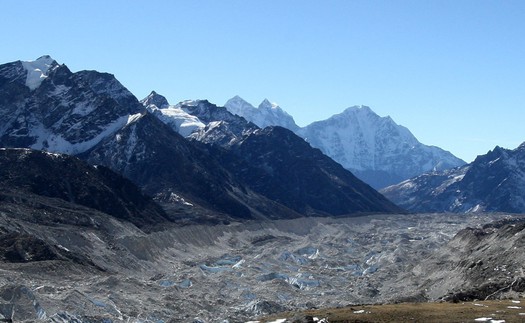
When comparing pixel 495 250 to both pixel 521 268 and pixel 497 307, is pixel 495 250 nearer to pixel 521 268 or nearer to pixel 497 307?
pixel 521 268

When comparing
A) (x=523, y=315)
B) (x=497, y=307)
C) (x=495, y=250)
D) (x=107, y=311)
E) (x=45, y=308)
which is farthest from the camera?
(x=495, y=250)

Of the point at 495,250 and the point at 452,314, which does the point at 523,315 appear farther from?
the point at 495,250

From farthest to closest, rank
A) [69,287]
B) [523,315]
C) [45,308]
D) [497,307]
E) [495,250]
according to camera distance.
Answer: [495,250]
[69,287]
[45,308]
[497,307]
[523,315]

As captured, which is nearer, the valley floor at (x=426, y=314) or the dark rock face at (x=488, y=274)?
the valley floor at (x=426, y=314)

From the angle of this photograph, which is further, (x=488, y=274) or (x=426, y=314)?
(x=488, y=274)

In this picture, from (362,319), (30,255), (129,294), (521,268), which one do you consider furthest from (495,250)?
(30,255)

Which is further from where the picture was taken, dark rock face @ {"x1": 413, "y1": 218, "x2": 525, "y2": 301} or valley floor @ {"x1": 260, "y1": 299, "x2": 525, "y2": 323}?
dark rock face @ {"x1": 413, "y1": 218, "x2": 525, "y2": 301}

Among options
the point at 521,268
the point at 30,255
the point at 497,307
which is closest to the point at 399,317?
the point at 497,307

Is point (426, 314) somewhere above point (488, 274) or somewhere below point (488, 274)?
above

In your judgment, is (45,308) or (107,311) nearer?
(45,308)
